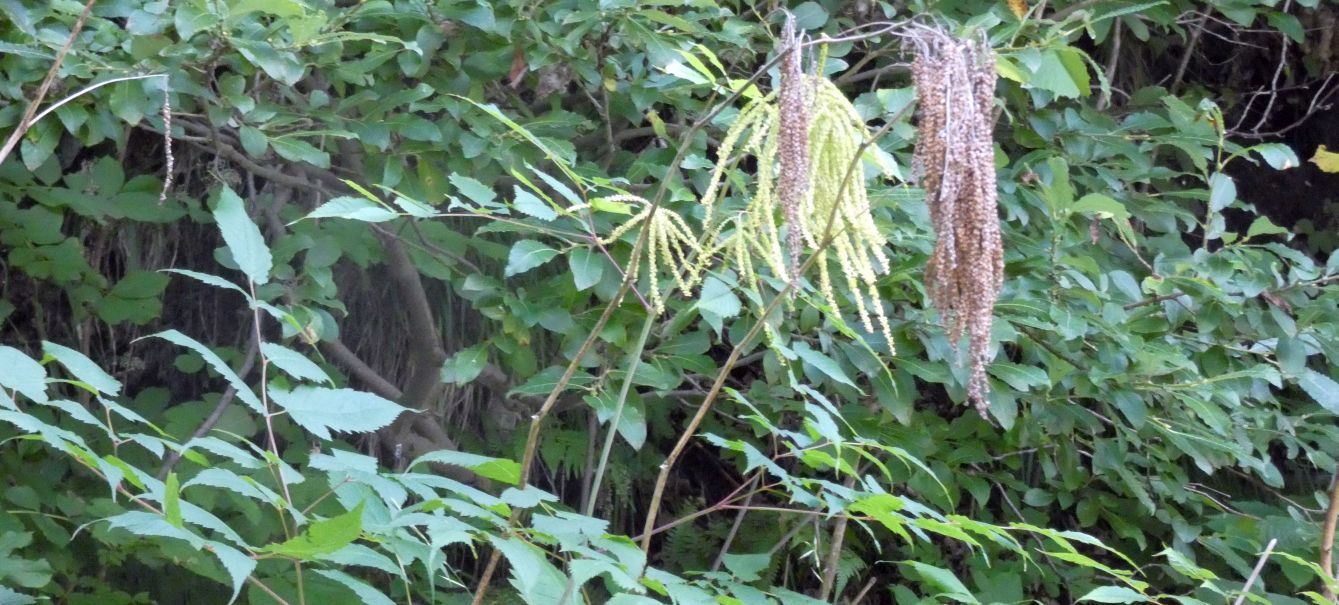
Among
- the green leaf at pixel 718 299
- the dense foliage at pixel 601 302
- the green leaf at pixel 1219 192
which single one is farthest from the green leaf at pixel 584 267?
the green leaf at pixel 1219 192

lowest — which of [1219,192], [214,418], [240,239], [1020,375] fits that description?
[214,418]

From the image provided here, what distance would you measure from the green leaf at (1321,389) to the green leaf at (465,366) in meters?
1.42

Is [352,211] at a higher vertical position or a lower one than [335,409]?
higher

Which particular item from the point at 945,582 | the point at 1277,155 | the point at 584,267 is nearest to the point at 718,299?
the point at 584,267

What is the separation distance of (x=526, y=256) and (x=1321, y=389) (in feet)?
4.76

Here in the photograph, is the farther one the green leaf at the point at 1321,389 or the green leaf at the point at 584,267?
the green leaf at the point at 1321,389

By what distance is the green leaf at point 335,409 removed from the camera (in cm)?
112

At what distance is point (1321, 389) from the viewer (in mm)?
2158

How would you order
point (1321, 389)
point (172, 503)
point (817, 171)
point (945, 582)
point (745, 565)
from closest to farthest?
point (172, 503), point (817, 171), point (945, 582), point (745, 565), point (1321, 389)

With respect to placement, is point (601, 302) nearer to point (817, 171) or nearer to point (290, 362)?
point (290, 362)

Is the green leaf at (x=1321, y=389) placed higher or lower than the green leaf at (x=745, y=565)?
lower

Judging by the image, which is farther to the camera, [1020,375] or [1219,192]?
[1219,192]

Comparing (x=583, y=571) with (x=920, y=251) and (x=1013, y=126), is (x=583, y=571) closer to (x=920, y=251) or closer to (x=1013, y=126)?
(x=920, y=251)

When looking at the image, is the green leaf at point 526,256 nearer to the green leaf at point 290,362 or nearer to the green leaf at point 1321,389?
the green leaf at point 290,362
